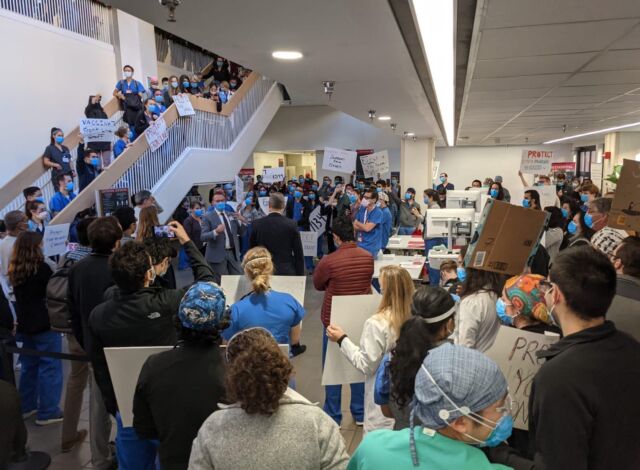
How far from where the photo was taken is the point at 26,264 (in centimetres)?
372

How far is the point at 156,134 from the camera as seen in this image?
9.19m

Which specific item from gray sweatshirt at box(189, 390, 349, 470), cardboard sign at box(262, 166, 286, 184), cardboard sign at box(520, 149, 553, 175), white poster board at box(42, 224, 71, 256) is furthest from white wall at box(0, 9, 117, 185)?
cardboard sign at box(520, 149, 553, 175)

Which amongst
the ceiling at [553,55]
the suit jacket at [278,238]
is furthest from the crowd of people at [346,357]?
the ceiling at [553,55]

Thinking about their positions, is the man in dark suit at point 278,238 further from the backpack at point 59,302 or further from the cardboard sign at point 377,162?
the cardboard sign at point 377,162

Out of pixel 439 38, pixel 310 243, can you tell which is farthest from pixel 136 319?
pixel 310 243

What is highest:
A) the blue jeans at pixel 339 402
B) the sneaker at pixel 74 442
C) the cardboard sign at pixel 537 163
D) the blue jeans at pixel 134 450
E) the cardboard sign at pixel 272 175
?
the cardboard sign at pixel 537 163

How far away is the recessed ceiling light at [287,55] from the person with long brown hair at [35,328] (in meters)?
2.58

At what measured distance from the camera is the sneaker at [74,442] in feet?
12.0

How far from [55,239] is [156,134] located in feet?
13.0

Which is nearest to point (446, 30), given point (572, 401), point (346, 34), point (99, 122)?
point (346, 34)

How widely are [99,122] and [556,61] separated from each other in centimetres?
634

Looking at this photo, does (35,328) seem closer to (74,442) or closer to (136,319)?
(74,442)

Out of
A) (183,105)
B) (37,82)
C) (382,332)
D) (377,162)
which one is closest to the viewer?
(382,332)

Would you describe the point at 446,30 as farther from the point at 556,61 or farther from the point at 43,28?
the point at 43,28
